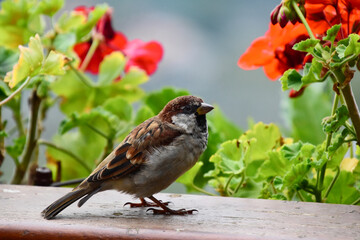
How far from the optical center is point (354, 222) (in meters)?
1.06

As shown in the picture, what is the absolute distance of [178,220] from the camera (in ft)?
3.52

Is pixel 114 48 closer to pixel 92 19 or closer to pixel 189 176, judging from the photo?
pixel 92 19

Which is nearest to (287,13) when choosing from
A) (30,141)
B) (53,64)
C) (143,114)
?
(53,64)

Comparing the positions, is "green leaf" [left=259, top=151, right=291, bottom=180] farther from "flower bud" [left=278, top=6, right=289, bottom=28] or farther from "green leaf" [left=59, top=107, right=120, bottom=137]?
"green leaf" [left=59, top=107, right=120, bottom=137]

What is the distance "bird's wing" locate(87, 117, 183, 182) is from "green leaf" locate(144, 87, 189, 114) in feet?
1.42

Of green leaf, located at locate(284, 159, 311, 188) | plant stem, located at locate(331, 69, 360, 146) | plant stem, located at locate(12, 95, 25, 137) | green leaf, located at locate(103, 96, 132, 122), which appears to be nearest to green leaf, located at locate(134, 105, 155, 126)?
green leaf, located at locate(103, 96, 132, 122)

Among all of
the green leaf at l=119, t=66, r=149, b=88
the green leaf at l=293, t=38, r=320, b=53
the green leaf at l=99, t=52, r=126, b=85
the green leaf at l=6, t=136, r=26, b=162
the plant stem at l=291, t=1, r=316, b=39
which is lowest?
the green leaf at l=6, t=136, r=26, b=162

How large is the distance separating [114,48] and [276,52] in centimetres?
71

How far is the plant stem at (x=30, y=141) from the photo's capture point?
1501mm

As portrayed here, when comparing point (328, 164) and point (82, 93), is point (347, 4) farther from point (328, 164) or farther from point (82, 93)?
point (82, 93)

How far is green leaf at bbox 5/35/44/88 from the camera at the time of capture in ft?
3.62

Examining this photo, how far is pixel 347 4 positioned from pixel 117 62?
30.0 inches

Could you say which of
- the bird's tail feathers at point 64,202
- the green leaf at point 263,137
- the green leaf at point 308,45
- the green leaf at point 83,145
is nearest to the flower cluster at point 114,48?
the green leaf at point 83,145

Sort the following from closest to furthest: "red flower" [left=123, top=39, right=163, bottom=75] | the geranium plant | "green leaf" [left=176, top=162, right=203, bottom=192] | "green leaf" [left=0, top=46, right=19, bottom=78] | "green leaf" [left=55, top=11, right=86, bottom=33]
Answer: the geranium plant < "green leaf" [left=176, top=162, right=203, bottom=192] < "green leaf" [left=0, top=46, right=19, bottom=78] < "green leaf" [left=55, top=11, right=86, bottom=33] < "red flower" [left=123, top=39, right=163, bottom=75]
